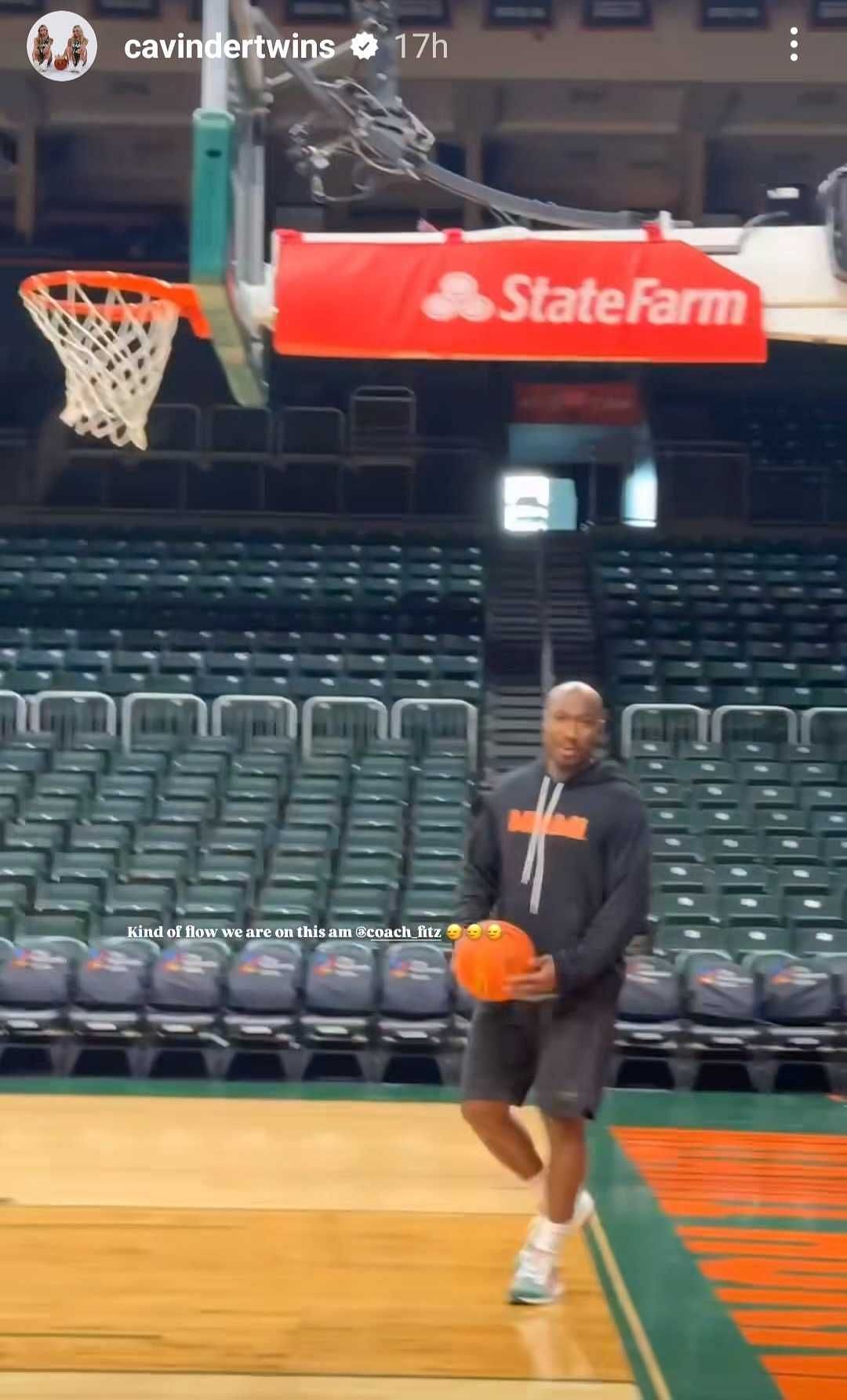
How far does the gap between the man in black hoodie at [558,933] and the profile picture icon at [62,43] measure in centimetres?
1687

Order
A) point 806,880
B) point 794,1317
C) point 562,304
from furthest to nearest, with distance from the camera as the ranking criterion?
point 806,880 → point 562,304 → point 794,1317

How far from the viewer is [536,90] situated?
20.8 m

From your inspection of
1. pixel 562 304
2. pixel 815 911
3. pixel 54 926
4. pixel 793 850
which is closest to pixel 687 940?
pixel 815 911

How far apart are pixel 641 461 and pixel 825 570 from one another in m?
4.59

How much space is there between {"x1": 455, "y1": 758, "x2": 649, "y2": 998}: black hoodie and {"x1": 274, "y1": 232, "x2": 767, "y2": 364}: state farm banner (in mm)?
2828

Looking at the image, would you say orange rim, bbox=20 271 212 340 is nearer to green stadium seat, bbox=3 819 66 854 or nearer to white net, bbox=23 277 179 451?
white net, bbox=23 277 179 451

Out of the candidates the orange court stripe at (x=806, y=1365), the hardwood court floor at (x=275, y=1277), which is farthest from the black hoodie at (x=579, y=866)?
the orange court stripe at (x=806, y=1365)

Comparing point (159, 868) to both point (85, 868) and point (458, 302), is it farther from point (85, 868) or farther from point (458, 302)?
point (458, 302)

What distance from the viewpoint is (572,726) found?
4539mm

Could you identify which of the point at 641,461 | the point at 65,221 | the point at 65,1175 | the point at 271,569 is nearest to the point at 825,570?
the point at 641,461

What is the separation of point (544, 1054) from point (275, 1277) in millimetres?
953

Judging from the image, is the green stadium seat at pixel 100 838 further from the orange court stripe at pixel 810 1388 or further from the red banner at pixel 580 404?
the red banner at pixel 580 404

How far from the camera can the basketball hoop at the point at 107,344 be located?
27.9 feet

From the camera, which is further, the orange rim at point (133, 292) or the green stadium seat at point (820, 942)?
the green stadium seat at point (820, 942)
